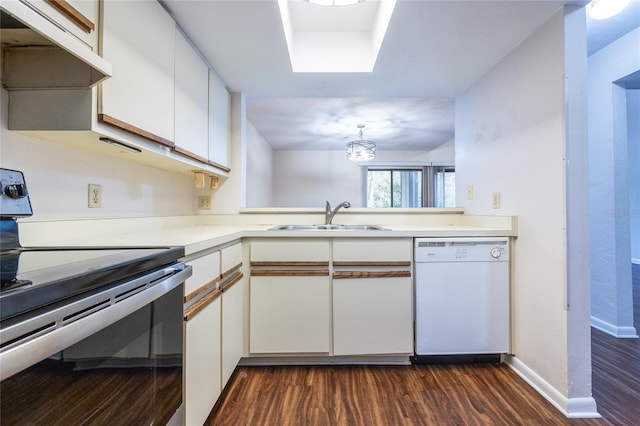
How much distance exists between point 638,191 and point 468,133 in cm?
240

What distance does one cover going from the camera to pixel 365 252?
168 cm

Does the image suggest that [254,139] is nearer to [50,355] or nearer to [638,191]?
[50,355]

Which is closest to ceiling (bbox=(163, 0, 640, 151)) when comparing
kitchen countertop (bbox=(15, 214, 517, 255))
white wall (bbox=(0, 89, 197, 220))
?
white wall (bbox=(0, 89, 197, 220))

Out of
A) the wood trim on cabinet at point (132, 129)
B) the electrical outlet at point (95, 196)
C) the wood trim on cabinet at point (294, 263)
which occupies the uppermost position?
the wood trim on cabinet at point (132, 129)

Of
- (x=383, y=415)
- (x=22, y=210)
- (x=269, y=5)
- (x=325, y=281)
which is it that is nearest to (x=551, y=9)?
(x=269, y=5)

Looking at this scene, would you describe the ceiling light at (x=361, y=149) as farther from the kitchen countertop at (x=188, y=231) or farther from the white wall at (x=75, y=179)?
the white wall at (x=75, y=179)

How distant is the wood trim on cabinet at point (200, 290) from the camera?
3.39 feet

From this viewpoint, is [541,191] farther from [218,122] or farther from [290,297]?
[218,122]

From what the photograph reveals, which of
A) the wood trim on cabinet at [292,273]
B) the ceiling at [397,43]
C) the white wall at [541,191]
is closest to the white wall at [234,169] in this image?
the ceiling at [397,43]

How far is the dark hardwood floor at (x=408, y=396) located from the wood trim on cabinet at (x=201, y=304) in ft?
1.86

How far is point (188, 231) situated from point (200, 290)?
54 centimetres

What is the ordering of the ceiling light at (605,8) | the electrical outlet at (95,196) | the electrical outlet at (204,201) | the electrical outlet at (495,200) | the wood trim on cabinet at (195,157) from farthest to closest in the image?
the electrical outlet at (204,201) < the electrical outlet at (495,200) < the ceiling light at (605,8) < the wood trim on cabinet at (195,157) < the electrical outlet at (95,196)

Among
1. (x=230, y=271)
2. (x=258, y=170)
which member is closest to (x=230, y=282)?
(x=230, y=271)

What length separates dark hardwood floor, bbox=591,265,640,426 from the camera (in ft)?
4.32
